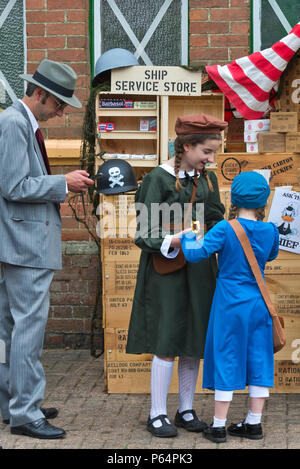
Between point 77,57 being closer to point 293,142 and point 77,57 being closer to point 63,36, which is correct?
point 63,36

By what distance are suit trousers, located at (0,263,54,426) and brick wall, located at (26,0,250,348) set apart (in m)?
2.17

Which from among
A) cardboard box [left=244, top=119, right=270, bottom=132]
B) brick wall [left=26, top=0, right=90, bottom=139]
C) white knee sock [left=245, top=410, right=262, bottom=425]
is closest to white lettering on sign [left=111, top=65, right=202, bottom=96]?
cardboard box [left=244, top=119, right=270, bottom=132]

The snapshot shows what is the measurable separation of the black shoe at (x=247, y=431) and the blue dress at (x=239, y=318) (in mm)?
283

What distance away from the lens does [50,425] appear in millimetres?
4309

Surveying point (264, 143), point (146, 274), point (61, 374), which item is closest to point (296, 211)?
point (264, 143)

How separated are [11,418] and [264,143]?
96.7 inches

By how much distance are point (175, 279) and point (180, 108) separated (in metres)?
1.95

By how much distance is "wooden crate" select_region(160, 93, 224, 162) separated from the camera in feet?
18.3

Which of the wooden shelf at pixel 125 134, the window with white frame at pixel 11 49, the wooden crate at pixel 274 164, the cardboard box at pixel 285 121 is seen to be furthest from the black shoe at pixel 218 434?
the window with white frame at pixel 11 49

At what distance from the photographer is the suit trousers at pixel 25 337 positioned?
4213 mm

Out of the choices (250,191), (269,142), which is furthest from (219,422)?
(269,142)

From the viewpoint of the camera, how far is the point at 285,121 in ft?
→ 16.7

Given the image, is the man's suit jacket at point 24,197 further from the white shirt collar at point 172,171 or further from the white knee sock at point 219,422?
the white knee sock at point 219,422

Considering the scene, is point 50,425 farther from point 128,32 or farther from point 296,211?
point 128,32
